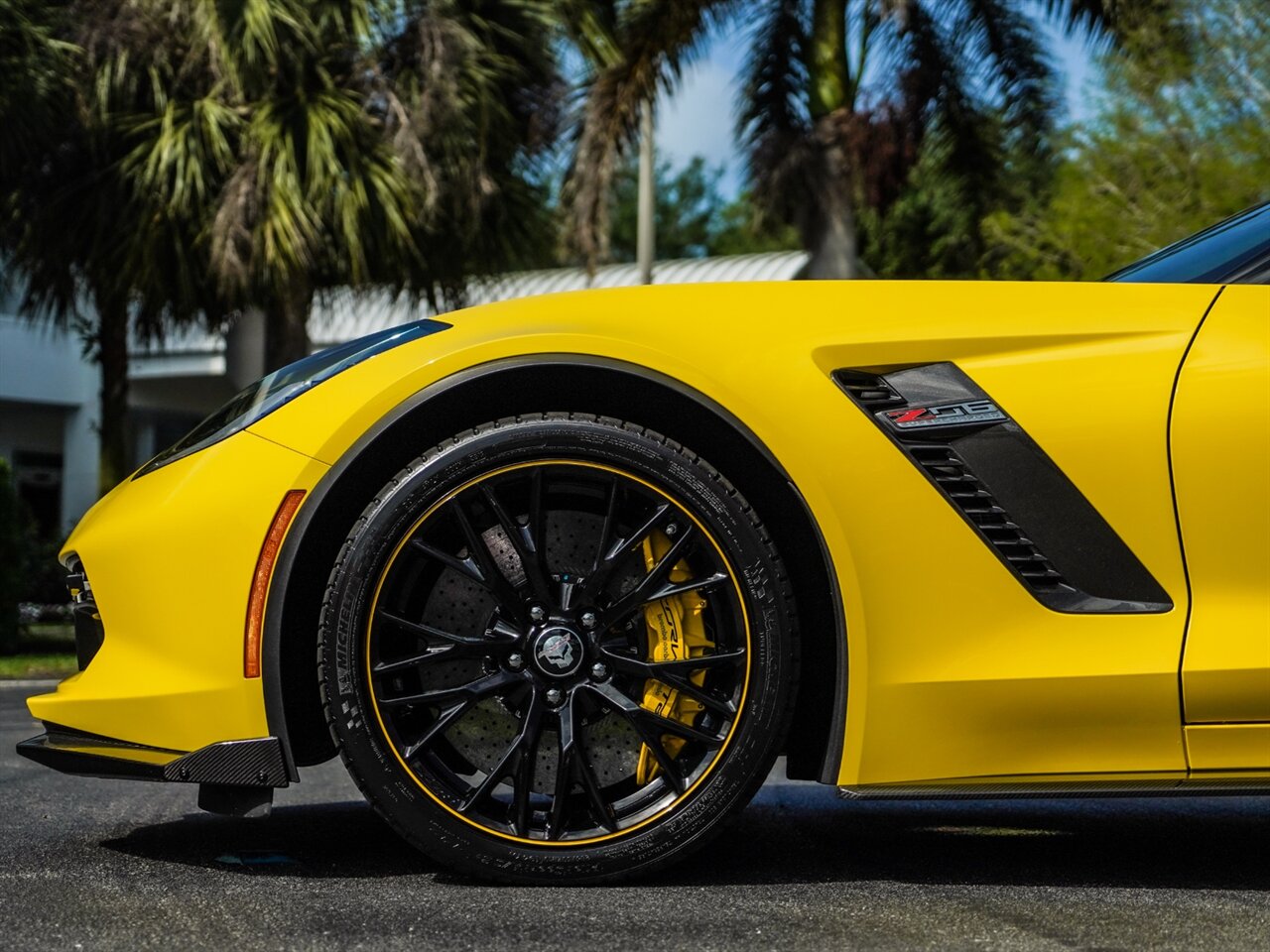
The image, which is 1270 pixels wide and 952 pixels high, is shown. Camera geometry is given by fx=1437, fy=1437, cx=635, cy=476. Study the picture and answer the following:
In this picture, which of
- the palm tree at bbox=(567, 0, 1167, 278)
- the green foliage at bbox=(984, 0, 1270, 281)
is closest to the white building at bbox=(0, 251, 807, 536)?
the green foliage at bbox=(984, 0, 1270, 281)

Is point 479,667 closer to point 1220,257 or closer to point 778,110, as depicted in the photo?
point 1220,257

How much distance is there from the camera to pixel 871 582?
2.42 metres

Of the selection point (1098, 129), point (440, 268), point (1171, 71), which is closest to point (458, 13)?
point (440, 268)

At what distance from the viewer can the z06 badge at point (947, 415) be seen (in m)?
2.44

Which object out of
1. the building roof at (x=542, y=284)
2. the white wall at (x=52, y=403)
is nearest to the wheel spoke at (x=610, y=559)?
the building roof at (x=542, y=284)

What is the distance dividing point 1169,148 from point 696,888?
701 inches

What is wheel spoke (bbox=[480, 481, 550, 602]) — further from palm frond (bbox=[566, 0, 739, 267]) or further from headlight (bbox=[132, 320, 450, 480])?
palm frond (bbox=[566, 0, 739, 267])

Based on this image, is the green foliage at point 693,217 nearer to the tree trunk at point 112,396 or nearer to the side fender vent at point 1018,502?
the tree trunk at point 112,396

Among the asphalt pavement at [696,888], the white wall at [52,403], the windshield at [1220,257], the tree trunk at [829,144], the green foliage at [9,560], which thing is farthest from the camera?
the white wall at [52,403]

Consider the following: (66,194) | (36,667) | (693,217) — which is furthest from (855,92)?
(693,217)

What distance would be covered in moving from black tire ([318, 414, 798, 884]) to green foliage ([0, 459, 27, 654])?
912 centimetres

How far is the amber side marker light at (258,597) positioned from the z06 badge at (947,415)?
1053 mm

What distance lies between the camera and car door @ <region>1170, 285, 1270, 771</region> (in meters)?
2.38

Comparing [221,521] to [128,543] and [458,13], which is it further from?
[458,13]
